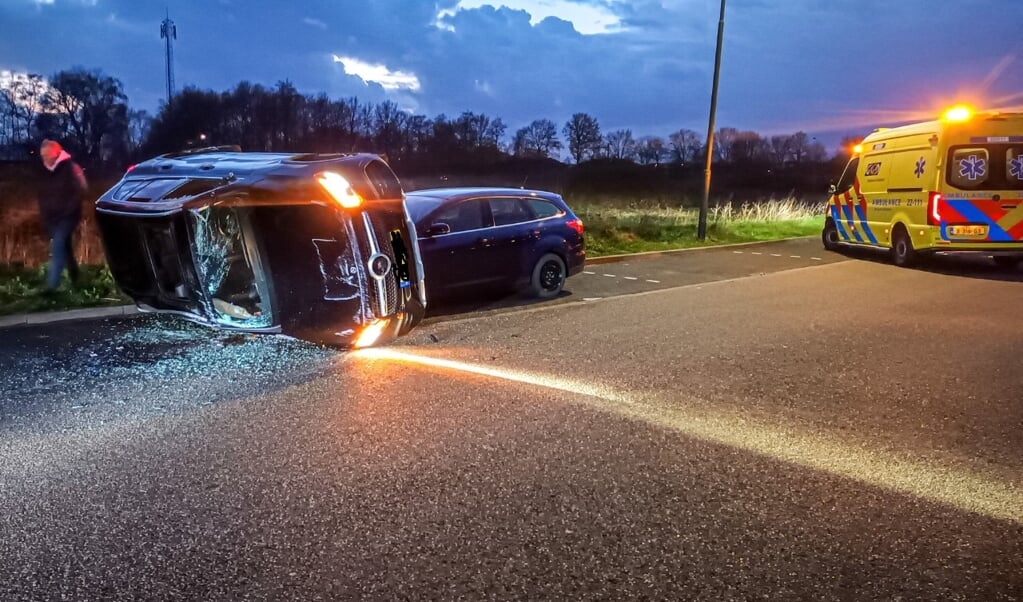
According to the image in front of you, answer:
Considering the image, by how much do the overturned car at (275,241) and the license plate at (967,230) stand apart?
10.4 meters

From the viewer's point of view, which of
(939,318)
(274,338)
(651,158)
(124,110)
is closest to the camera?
(274,338)

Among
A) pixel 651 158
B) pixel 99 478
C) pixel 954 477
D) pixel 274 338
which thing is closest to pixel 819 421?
pixel 954 477

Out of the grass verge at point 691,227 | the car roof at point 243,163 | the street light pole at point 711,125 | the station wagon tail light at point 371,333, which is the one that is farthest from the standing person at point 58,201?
the street light pole at point 711,125

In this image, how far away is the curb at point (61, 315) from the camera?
7.20m

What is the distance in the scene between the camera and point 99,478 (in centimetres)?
362

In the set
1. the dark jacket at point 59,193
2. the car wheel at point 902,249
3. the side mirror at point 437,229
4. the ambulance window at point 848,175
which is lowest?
the car wheel at point 902,249

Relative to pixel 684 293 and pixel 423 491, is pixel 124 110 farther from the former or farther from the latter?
pixel 423 491

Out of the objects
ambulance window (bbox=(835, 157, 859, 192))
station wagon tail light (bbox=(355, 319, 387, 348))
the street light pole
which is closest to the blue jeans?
station wagon tail light (bbox=(355, 319, 387, 348))

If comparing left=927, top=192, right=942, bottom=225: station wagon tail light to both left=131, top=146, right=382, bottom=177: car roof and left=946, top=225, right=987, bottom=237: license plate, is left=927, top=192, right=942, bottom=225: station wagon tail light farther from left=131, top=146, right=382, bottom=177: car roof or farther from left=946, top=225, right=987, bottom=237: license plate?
left=131, top=146, right=382, bottom=177: car roof

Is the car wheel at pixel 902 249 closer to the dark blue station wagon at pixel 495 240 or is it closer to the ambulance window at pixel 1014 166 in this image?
the ambulance window at pixel 1014 166

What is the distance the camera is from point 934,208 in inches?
489

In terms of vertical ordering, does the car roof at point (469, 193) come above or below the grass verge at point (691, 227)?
above

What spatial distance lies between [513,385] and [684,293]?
5.22m

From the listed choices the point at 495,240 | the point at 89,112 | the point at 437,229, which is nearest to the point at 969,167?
the point at 495,240
